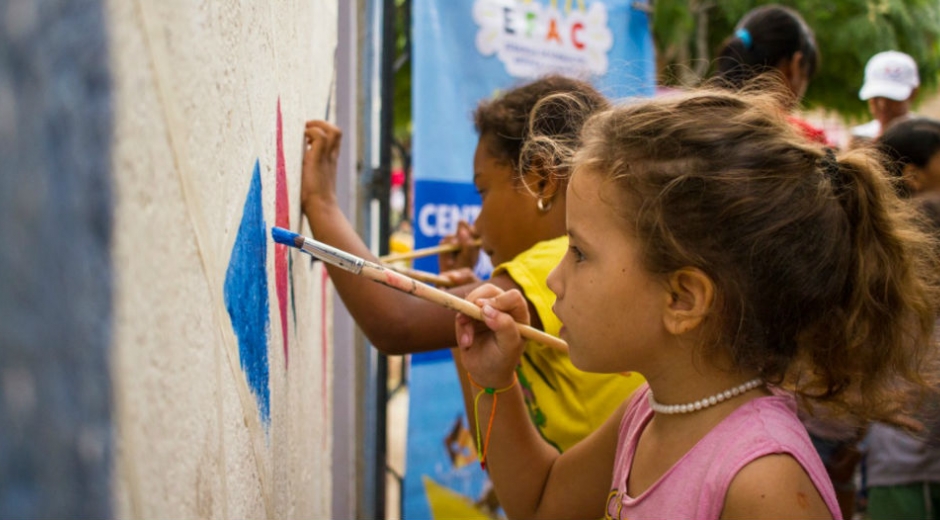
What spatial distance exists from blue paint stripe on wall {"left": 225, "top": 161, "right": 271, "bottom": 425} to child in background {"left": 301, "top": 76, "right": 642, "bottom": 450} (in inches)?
19.5

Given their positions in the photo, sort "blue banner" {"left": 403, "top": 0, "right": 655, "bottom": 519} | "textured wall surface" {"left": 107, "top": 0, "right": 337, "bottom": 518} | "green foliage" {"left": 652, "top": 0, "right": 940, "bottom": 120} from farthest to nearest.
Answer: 1. "green foliage" {"left": 652, "top": 0, "right": 940, "bottom": 120}
2. "blue banner" {"left": 403, "top": 0, "right": 655, "bottom": 519}
3. "textured wall surface" {"left": 107, "top": 0, "right": 337, "bottom": 518}

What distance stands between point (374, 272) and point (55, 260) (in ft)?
2.89

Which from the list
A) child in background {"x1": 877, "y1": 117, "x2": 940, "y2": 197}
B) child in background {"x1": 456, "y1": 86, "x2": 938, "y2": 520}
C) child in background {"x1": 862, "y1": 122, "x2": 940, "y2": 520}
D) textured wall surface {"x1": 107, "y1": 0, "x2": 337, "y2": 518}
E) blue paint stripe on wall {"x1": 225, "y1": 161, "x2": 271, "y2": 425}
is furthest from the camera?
child in background {"x1": 877, "y1": 117, "x2": 940, "y2": 197}

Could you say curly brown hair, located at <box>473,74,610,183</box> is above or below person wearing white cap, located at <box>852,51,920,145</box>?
below

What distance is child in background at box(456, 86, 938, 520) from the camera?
1.15 metres

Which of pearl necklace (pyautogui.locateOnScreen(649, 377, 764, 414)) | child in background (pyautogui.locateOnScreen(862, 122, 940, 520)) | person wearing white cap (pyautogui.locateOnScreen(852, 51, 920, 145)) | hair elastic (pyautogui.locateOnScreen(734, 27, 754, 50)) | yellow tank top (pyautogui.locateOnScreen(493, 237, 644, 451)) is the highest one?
hair elastic (pyautogui.locateOnScreen(734, 27, 754, 50))

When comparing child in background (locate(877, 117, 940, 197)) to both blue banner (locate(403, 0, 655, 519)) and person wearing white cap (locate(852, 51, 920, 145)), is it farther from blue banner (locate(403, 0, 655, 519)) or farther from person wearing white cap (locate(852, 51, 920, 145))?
person wearing white cap (locate(852, 51, 920, 145))

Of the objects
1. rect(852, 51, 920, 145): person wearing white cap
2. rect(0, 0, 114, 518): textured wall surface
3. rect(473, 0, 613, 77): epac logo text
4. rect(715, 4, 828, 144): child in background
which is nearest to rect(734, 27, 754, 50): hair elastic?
rect(715, 4, 828, 144): child in background

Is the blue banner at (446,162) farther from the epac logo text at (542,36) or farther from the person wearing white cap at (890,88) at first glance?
the person wearing white cap at (890,88)

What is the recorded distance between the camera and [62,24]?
1.33 ft

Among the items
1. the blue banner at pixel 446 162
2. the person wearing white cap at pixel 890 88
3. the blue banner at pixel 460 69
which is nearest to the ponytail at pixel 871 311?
the blue banner at pixel 460 69

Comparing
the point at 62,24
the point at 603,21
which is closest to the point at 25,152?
the point at 62,24

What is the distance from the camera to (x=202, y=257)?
704 millimetres

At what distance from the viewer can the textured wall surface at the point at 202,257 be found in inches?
19.4
